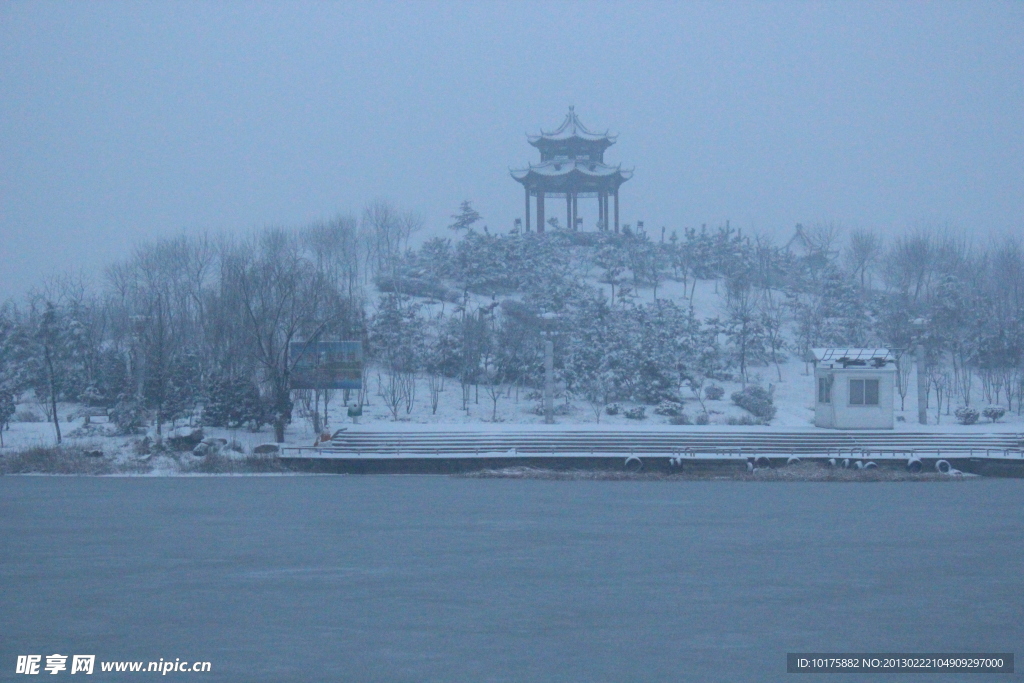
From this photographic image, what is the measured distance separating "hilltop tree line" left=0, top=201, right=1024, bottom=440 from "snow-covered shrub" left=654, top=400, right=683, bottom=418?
505mm

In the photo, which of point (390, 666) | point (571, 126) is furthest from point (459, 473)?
point (571, 126)

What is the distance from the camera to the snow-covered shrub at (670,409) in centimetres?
2962

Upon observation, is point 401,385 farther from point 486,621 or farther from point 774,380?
point 486,621

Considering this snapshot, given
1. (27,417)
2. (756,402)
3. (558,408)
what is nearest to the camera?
(27,417)

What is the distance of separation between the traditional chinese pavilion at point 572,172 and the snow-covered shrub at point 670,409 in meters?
18.5

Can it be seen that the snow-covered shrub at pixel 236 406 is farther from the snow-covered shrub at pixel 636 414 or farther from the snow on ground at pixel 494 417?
the snow-covered shrub at pixel 636 414

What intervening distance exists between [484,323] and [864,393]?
13.1 meters

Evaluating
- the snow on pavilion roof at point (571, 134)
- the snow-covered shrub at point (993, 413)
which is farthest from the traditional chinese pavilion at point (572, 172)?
the snow-covered shrub at point (993, 413)

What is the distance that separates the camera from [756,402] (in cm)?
3008

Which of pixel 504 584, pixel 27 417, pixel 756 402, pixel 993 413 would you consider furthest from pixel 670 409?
pixel 504 584

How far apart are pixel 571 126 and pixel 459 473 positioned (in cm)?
3116

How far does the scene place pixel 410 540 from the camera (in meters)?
12.1

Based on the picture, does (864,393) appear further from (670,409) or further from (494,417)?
(494,417)

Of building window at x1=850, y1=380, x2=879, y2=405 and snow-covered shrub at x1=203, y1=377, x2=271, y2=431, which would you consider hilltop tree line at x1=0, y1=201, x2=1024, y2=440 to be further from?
building window at x1=850, y1=380, x2=879, y2=405
